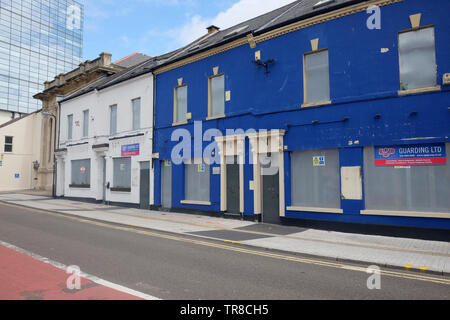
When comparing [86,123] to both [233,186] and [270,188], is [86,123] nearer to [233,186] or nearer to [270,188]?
[233,186]

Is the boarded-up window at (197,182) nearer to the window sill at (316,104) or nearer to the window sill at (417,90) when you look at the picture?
the window sill at (316,104)

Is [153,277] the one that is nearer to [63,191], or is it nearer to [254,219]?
[254,219]

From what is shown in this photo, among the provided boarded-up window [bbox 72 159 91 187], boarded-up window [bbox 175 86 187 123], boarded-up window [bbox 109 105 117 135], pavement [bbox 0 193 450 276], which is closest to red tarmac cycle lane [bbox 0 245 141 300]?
pavement [bbox 0 193 450 276]

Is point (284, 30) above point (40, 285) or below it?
above

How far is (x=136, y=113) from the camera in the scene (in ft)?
65.5

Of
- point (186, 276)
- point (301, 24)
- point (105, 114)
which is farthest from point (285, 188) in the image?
point (105, 114)

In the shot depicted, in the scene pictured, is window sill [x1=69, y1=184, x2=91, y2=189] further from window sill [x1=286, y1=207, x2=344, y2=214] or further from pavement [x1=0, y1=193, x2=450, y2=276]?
window sill [x1=286, y1=207, x2=344, y2=214]

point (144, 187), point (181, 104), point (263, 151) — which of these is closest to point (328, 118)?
point (263, 151)

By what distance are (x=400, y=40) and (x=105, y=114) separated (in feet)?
60.1

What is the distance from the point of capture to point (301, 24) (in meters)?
12.6

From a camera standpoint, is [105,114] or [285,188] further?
[105,114]

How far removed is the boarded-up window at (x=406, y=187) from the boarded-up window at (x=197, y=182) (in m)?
7.53

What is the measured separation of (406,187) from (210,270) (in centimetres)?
750
